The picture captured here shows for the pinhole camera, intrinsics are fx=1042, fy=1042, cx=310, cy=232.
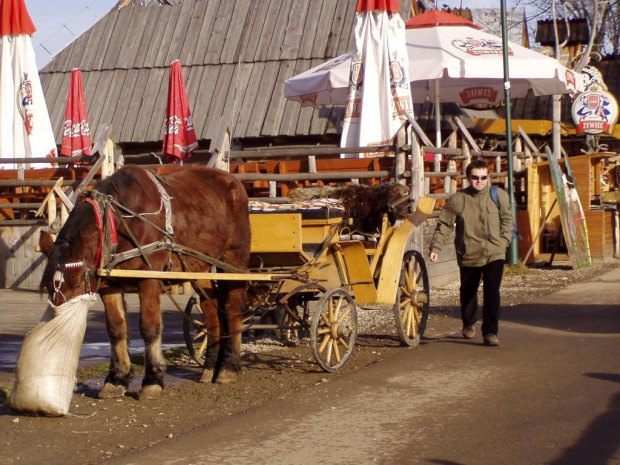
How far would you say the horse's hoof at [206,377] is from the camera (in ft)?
27.4

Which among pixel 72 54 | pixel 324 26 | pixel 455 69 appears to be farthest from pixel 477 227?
pixel 72 54

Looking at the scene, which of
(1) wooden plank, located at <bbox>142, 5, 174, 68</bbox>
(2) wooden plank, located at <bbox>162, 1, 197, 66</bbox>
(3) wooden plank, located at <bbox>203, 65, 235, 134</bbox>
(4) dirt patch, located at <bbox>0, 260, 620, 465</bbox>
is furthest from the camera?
(1) wooden plank, located at <bbox>142, 5, 174, 68</bbox>

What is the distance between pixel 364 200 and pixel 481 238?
1173 mm

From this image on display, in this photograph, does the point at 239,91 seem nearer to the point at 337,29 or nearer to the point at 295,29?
the point at 295,29

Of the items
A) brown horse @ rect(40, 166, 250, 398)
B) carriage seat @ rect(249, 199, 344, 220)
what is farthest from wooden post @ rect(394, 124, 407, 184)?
brown horse @ rect(40, 166, 250, 398)

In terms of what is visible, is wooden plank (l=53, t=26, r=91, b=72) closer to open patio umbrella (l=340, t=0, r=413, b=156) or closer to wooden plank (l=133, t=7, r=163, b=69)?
wooden plank (l=133, t=7, r=163, b=69)

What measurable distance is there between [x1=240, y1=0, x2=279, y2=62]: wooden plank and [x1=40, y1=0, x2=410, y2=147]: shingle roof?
28 millimetres

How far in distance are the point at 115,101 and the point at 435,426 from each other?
23036mm

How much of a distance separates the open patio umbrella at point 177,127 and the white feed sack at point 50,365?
460 inches

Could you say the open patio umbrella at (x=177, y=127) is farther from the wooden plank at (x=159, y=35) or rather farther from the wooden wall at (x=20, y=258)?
the wooden plank at (x=159, y=35)

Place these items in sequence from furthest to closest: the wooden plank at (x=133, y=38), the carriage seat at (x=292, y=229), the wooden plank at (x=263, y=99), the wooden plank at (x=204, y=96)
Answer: the wooden plank at (x=133, y=38), the wooden plank at (x=204, y=96), the wooden plank at (x=263, y=99), the carriage seat at (x=292, y=229)

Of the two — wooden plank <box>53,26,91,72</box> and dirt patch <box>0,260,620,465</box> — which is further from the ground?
wooden plank <box>53,26,91,72</box>

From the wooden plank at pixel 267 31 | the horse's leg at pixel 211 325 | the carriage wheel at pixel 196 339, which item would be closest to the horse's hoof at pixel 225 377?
the horse's leg at pixel 211 325

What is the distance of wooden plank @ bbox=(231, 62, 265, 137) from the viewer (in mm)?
25844
